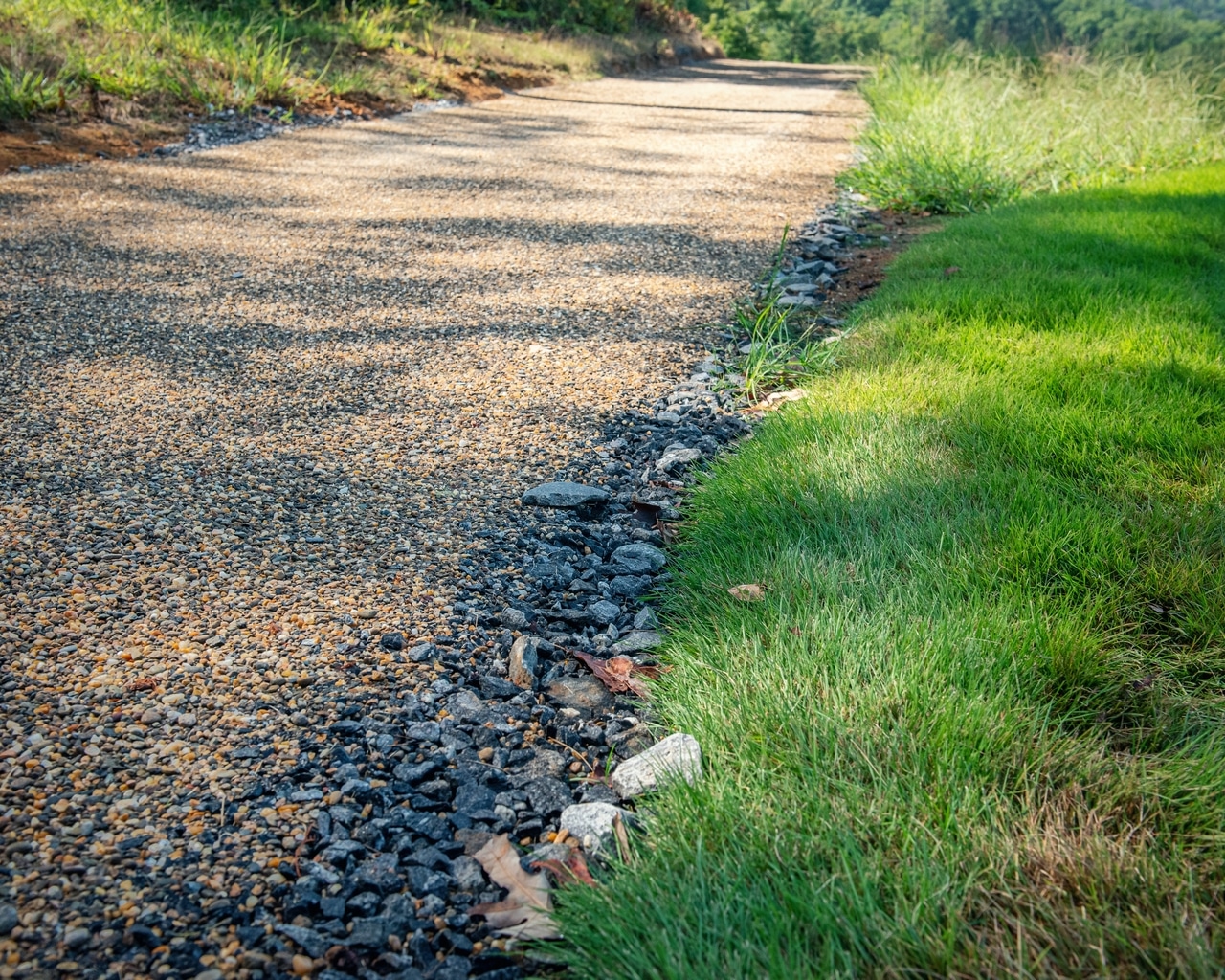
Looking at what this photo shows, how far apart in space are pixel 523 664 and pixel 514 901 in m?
0.56

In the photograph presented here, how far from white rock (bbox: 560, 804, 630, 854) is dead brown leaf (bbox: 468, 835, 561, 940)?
10cm

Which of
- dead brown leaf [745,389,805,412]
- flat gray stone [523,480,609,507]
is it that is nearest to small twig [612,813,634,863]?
flat gray stone [523,480,609,507]

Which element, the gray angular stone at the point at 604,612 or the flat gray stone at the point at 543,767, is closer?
the flat gray stone at the point at 543,767

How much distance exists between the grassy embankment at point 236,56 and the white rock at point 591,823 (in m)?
6.94

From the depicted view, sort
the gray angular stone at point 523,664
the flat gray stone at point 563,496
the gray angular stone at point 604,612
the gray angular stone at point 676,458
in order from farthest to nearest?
the gray angular stone at point 676,458 < the flat gray stone at point 563,496 < the gray angular stone at point 604,612 < the gray angular stone at point 523,664

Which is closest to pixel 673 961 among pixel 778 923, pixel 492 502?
pixel 778 923

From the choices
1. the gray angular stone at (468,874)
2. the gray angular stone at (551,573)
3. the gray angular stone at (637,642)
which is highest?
the gray angular stone at (551,573)

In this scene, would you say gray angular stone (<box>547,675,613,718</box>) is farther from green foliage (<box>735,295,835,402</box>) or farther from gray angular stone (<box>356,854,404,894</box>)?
green foliage (<box>735,295,835,402</box>)

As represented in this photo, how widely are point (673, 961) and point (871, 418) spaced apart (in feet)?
5.94

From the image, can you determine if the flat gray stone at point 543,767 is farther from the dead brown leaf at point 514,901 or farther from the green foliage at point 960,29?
the green foliage at point 960,29

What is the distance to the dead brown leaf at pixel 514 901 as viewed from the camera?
126 cm

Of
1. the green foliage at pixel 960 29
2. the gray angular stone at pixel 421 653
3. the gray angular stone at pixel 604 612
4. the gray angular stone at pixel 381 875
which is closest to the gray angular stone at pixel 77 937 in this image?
the gray angular stone at pixel 381 875

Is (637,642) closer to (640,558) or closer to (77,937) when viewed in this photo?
(640,558)

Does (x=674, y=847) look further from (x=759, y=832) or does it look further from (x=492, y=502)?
(x=492, y=502)
